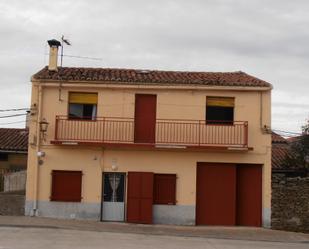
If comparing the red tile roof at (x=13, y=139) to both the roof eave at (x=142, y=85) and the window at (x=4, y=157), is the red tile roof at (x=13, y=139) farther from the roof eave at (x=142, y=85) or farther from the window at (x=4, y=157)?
the roof eave at (x=142, y=85)

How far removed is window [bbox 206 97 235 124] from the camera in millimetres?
25469

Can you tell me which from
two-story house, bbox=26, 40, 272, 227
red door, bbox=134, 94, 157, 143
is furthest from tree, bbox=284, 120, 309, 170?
red door, bbox=134, 94, 157, 143

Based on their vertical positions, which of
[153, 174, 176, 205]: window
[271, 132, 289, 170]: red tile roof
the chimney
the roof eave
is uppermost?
the chimney

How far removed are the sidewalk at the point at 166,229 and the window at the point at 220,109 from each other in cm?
464

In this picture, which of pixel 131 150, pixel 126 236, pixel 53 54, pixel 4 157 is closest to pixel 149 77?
pixel 131 150

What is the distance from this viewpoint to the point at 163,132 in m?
25.0

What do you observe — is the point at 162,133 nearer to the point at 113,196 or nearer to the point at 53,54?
the point at 113,196

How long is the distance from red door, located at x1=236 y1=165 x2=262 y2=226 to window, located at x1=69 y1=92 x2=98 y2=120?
6.78 meters

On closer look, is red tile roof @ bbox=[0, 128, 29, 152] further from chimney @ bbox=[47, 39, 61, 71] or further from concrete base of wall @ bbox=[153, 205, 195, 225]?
concrete base of wall @ bbox=[153, 205, 195, 225]

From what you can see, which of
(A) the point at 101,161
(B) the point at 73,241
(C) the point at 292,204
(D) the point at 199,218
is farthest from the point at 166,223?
(B) the point at 73,241

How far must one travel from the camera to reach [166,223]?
24.9 meters

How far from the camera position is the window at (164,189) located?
2511 centimetres

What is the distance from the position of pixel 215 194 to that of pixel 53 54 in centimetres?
945


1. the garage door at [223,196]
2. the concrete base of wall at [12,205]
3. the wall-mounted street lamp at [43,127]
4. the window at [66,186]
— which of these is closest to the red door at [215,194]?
the garage door at [223,196]
